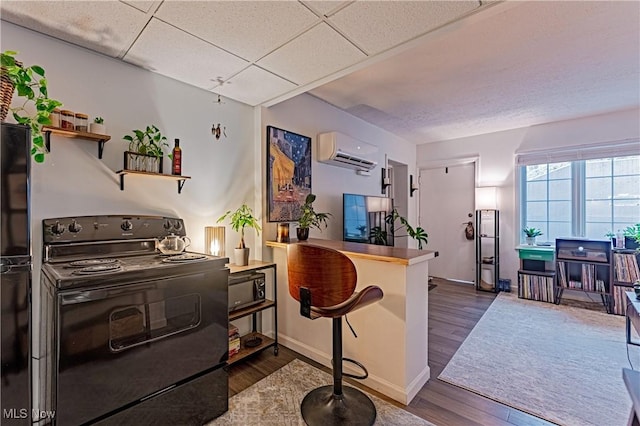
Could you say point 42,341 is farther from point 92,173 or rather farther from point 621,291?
point 621,291

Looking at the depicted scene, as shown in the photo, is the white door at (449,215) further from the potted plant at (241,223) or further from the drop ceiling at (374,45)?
the potted plant at (241,223)

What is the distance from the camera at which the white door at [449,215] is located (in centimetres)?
514

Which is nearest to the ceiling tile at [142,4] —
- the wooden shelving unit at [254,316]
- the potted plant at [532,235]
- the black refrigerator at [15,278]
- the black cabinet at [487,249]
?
the black refrigerator at [15,278]

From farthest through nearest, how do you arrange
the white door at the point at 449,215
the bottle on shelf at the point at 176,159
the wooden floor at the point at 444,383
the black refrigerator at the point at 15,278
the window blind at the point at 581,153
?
1. the white door at the point at 449,215
2. the window blind at the point at 581,153
3. the bottle on shelf at the point at 176,159
4. the wooden floor at the point at 444,383
5. the black refrigerator at the point at 15,278

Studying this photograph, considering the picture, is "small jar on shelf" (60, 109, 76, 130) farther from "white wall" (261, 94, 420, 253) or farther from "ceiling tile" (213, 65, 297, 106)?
"white wall" (261, 94, 420, 253)

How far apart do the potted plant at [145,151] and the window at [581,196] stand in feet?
16.5

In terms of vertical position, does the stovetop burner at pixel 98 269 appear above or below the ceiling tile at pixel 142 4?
below

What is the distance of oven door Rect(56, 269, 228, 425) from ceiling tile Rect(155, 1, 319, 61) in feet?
4.66

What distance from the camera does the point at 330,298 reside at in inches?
62.2

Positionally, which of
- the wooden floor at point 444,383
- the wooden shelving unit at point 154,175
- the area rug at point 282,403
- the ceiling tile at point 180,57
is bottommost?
the wooden floor at point 444,383

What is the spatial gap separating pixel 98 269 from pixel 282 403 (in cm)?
138

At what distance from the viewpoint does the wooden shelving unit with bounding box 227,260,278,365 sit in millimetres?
2273

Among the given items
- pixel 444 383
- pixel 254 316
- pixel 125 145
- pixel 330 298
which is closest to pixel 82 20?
pixel 125 145

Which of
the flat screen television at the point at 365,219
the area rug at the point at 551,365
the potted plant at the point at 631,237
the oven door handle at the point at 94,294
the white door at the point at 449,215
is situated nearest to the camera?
the oven door handle at the point at 94,294
